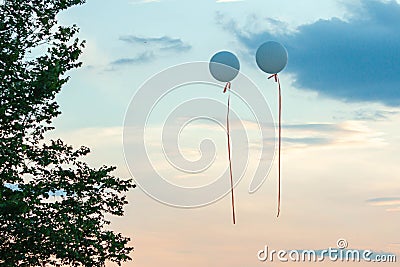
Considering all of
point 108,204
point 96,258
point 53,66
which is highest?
point 53,66

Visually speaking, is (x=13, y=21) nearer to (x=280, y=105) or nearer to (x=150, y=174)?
(x=150, y=174)

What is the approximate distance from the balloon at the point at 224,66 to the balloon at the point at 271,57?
17.4 inches

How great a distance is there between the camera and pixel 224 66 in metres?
13.7

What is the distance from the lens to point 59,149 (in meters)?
17.0

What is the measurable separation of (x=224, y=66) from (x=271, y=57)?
2.65 ft

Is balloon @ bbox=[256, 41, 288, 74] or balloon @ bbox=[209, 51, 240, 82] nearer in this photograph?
balloon @ bbox=[256, 41, 288, 74]

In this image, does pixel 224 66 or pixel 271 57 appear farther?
pixel 224 66

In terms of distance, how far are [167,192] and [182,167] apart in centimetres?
78

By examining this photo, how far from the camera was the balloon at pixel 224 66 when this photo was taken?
44.9 feet

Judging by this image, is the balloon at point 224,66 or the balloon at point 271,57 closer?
the balloon at point 271,57

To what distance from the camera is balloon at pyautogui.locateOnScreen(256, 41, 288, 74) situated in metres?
13.4

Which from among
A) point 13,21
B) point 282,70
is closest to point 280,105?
point 282,70

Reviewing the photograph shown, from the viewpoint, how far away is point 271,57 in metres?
13.4

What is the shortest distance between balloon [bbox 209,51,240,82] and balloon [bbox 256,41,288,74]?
0.44m
